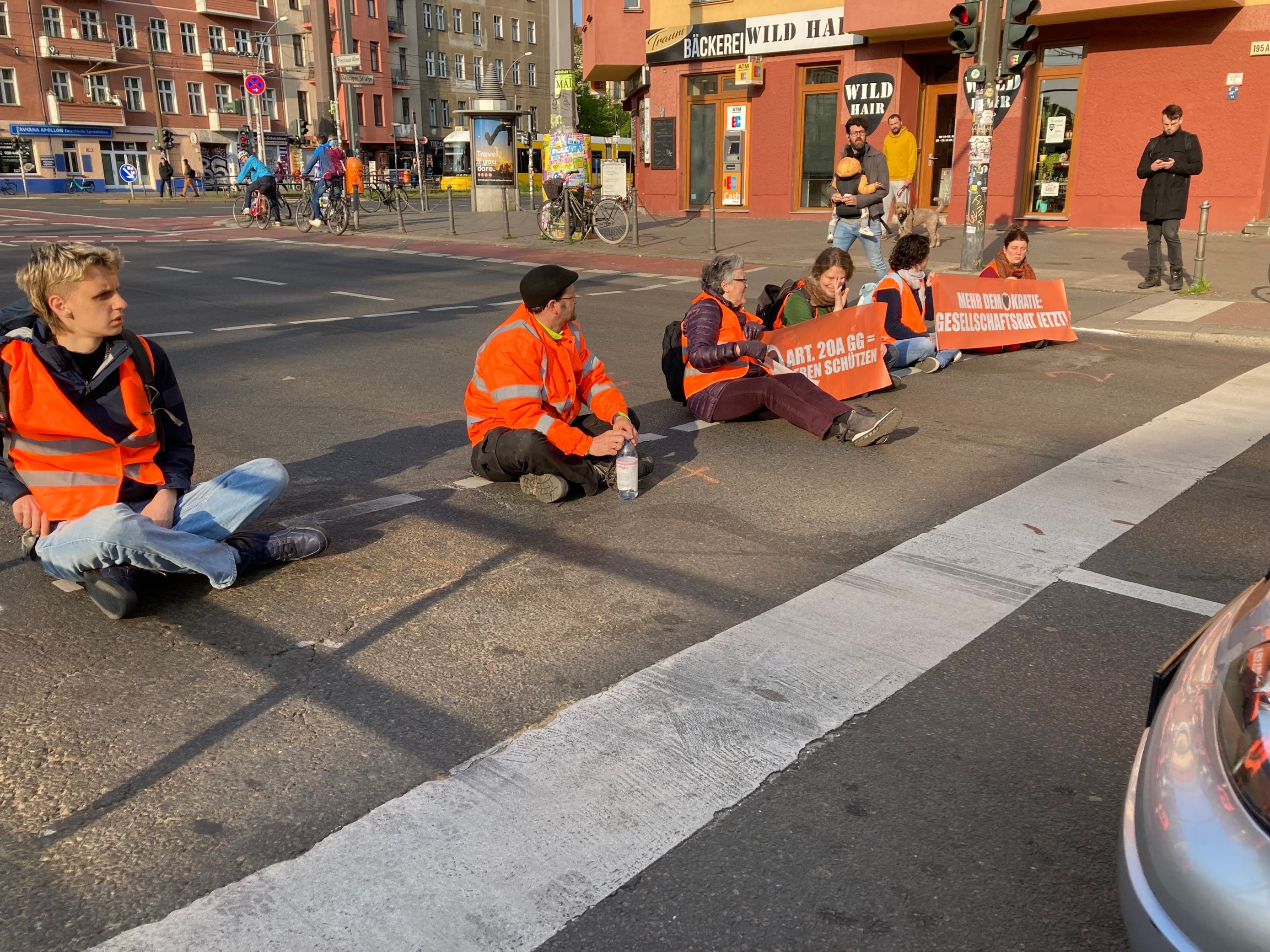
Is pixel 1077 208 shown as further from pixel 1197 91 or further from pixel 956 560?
pixel 956 560

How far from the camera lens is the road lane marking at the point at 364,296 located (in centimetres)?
1333

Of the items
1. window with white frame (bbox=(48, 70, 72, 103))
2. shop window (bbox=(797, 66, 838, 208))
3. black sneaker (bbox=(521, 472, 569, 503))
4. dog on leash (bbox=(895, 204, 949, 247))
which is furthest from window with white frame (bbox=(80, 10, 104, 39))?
black sneaker (bbox=(521, 472, 569, 503))

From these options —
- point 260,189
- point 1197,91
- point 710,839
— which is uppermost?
point 1197,91

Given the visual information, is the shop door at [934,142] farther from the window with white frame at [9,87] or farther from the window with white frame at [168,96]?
the window with white frame at [168,96]

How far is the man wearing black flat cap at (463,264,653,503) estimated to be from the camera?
5227 mm

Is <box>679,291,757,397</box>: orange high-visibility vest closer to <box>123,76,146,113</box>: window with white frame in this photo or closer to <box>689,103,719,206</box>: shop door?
<box>689,103,719,206</box>: shop door

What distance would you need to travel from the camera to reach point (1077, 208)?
20406 mm

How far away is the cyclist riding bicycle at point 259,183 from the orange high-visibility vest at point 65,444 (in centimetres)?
2321

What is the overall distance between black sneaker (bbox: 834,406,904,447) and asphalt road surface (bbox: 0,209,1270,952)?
0.49 ft

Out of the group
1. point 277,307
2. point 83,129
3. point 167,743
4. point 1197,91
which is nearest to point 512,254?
point 277,307

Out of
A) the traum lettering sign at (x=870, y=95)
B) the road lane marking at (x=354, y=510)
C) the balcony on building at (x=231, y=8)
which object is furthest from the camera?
the balcony on building at (x=231, y=8)

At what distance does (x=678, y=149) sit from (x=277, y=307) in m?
16.2

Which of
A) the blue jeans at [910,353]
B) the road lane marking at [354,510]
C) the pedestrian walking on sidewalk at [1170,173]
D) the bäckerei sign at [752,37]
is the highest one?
the bäckerei sign at [752,37]

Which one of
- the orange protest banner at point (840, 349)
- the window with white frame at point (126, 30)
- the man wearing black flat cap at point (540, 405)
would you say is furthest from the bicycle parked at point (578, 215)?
the window with white frame at point (126, 30)
